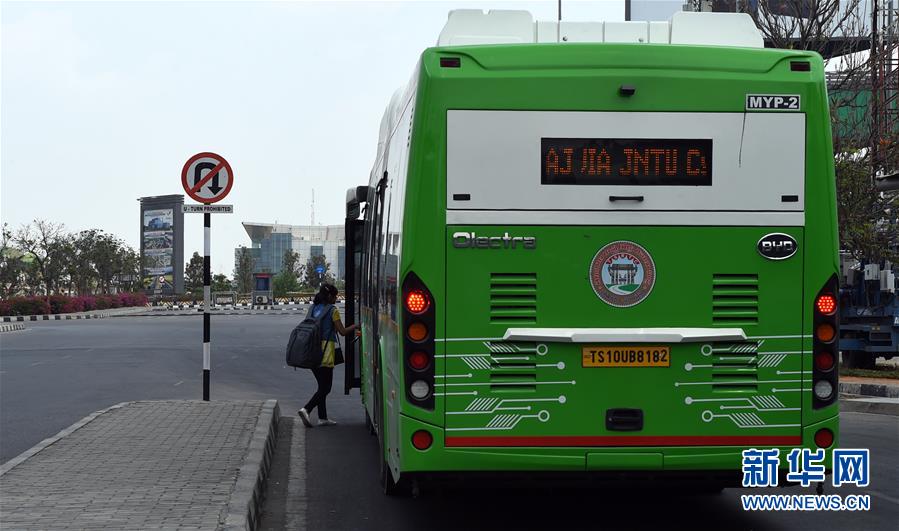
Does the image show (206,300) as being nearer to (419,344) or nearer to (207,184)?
(207,184)

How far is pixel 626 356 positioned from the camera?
278 inches

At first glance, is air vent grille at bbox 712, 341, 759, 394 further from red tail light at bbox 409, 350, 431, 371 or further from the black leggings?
the black leggings

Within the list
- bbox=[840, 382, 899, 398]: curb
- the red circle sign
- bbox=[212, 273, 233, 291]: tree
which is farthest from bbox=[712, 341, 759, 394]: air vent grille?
bbox=[212, 273, 233, 291]: tree

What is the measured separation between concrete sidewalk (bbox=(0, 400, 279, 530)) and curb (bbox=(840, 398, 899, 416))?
7.96 meters

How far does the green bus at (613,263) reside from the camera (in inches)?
276

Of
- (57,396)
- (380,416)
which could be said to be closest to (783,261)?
(380,416)

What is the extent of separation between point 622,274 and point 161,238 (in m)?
113

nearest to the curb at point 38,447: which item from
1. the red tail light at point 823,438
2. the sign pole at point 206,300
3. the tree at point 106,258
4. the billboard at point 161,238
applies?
the sign pole at point 206,300

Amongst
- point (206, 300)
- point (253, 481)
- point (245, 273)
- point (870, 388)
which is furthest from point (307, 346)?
point (245, 273)

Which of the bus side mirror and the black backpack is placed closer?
the bus side mirror

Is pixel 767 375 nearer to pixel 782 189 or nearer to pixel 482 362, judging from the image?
pixel 782 189

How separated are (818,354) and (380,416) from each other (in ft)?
10.3

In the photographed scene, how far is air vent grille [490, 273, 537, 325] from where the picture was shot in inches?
277

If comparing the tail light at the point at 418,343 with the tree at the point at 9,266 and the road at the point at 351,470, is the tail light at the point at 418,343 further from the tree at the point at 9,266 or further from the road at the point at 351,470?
the tree at the point at 9,266
